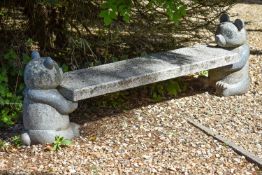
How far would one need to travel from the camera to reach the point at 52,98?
13.5 ft

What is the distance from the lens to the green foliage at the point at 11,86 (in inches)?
185

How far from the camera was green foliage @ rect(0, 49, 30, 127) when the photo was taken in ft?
15.4

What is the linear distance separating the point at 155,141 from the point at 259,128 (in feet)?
3.56

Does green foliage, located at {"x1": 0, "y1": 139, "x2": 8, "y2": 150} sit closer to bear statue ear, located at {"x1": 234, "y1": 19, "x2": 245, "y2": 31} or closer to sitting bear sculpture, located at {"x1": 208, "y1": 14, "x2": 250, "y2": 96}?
sitting bear sculpture, located at {"x1": 208, "y1": 14, "x2": 250, "y2": 96}

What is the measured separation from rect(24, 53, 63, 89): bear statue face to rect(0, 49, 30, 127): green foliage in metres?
0.65

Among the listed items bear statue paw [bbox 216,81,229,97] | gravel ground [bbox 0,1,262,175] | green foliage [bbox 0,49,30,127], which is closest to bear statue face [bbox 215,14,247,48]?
bear statue paw [bbox 216,81,229,97]

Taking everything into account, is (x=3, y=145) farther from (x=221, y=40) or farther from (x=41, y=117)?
(x=221, y=40)

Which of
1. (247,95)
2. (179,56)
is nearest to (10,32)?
(179,56)

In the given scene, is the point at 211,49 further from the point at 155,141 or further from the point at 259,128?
the point at 155,141

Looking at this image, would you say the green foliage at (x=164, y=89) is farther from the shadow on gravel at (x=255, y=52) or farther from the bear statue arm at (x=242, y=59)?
the shadow on gravel at (x=255, y=52)

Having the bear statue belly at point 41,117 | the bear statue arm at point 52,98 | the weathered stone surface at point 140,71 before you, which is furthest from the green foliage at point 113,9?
the bear statue belly at point 41,117

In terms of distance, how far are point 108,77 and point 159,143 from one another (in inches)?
30.8

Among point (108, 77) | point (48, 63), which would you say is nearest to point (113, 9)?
point (48, 63)

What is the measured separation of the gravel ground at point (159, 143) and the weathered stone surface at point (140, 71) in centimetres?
41
